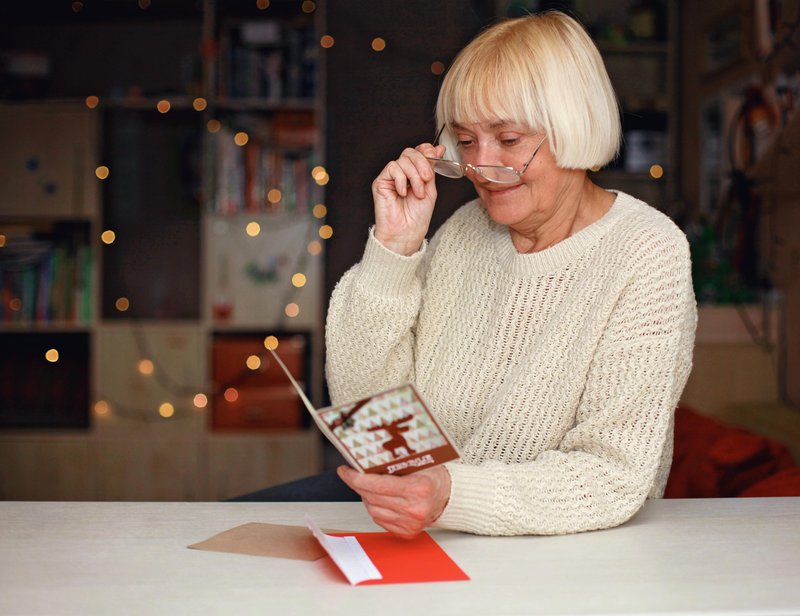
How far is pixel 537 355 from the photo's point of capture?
1.46 meters

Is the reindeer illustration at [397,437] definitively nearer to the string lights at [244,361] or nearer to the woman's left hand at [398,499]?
the woman's left hand at [398,499]

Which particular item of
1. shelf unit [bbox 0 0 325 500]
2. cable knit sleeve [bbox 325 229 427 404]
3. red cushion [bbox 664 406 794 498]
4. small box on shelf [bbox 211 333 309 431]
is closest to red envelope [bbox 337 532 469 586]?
cable knit sleeve [bbox 325 229 427 404]

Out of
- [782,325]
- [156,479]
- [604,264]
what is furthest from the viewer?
[156,479]

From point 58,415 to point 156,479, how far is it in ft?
1.92

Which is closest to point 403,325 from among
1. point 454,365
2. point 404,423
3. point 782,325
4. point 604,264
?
point 454,365

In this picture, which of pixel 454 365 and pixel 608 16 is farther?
pixel 608 16

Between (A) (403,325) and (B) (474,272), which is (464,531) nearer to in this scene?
(A) (403,325)

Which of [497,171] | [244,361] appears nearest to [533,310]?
[497,171]

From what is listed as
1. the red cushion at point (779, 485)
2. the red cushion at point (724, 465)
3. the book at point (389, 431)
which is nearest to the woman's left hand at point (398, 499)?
the book at point (389, 431)

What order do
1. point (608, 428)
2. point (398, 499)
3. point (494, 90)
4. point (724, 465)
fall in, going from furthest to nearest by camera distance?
point (724, 465)
point (494, 90)
point (608, 428)
point (398, 499)

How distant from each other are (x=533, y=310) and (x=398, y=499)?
0.51 meters

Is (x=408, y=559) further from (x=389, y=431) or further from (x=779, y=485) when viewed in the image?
(x=779, y=485)

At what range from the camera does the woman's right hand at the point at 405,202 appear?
1490 millimetres

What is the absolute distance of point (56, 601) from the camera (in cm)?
96
